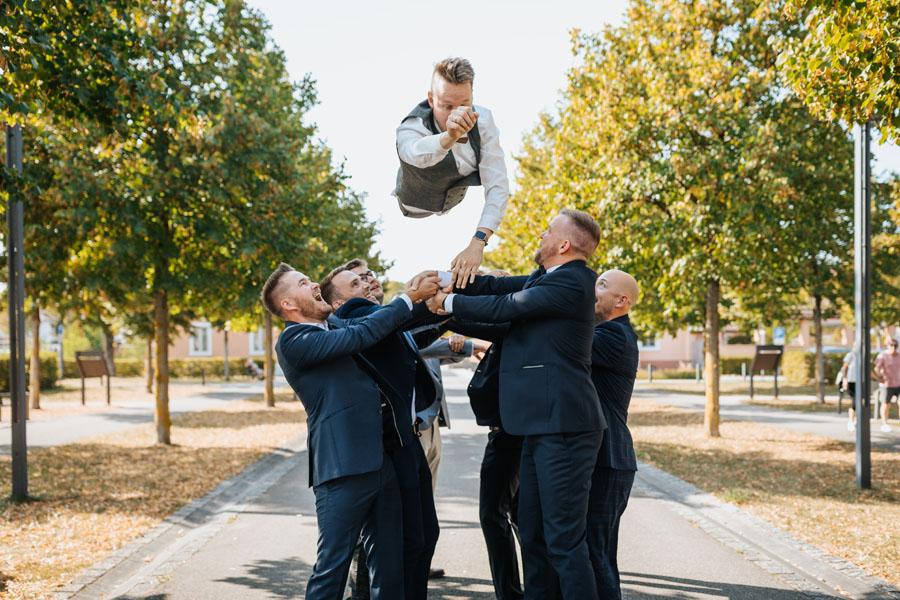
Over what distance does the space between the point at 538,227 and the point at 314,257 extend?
593 cm

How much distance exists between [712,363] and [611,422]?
11.6 meters

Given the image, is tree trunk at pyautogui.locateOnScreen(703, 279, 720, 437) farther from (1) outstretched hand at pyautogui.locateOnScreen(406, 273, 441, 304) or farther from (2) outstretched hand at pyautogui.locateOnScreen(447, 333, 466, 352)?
(1) outstretched hand at pyautogui.locateOnScreen(406, 273, 441, 304)

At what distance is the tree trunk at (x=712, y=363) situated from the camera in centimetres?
1534

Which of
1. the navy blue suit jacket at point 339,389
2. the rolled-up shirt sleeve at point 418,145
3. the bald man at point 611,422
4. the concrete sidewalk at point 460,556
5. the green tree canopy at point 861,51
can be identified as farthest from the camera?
the green tree canopy at point 861,51

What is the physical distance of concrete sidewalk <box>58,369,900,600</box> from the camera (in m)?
5.72

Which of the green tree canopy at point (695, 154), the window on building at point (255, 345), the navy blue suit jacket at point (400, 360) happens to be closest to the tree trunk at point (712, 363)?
the green tree canopy at point (695, 154)

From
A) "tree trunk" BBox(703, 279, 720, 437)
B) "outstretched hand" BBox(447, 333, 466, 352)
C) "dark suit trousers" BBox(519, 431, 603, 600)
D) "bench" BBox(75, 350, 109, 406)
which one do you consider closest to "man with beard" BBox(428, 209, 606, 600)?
"dark suit trousers" BBox(519, 431, 603, 600)

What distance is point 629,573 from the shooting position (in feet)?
20.4

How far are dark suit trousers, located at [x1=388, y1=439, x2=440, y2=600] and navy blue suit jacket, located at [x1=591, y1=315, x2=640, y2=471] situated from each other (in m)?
0.98

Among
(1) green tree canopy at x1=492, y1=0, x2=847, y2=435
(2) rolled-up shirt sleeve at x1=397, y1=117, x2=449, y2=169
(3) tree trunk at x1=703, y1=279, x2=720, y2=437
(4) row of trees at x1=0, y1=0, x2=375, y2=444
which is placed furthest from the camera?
(3) tree trunk at x1=703, y1=279, x2=720, y2=437

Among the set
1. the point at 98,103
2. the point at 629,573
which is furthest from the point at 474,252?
the point at 98,103

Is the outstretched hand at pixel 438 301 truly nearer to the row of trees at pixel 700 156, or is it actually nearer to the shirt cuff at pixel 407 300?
the shirt cuff at pixel 407 300

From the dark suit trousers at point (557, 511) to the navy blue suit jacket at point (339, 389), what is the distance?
760 mm

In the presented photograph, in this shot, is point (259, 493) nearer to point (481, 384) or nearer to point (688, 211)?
point (481, 384)
